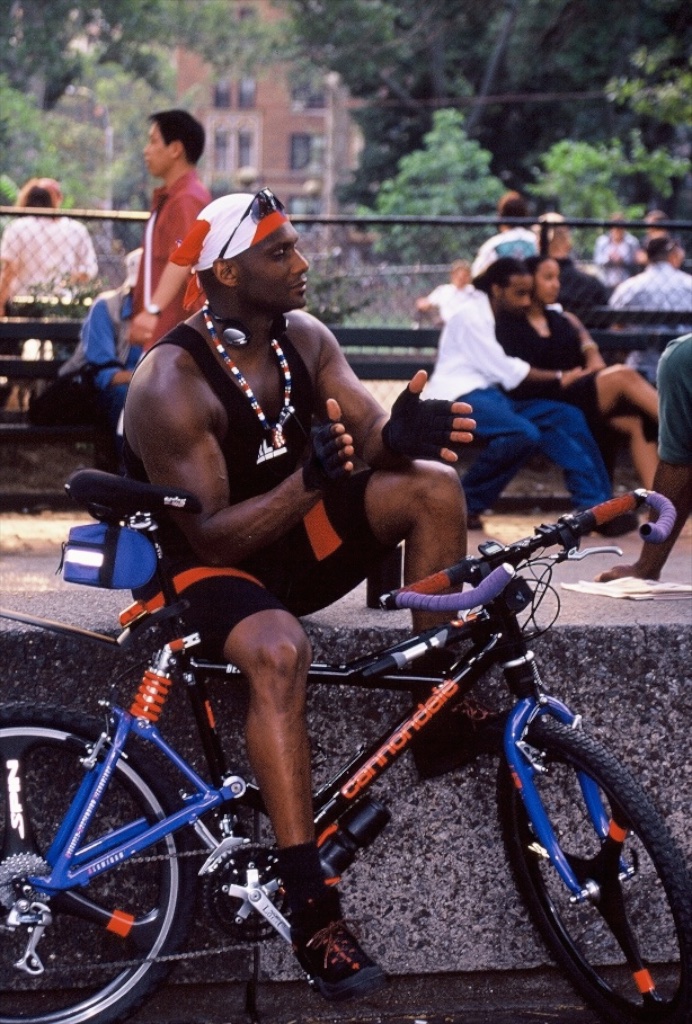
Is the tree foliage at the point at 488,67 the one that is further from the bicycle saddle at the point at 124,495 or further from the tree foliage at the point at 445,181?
the bicycle saddle at the point at 124,495

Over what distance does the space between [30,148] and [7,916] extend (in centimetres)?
3300

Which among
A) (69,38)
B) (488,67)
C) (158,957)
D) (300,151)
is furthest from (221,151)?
(158,957)

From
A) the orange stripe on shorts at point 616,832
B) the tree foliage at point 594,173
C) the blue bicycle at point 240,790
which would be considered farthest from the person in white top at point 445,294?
the tree foliage at point 594,173

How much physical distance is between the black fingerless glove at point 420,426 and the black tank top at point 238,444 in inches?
14.5

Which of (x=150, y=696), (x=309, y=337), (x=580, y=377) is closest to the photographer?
(x=150, y=696)

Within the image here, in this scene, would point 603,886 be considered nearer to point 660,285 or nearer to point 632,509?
point 632,509

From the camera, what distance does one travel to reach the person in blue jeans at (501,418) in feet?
24.9

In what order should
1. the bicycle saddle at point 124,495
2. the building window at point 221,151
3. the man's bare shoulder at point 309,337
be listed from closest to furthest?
the bicycle saddle at point 124,495 < the man's bare shoulder at point 309,337 < the building window at point 221,151

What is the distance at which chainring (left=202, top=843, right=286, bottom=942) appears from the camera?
3605 millimetres

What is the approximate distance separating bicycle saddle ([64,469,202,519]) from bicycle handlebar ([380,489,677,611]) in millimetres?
516

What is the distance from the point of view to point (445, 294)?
973 centimetres

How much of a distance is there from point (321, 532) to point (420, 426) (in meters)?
0.41

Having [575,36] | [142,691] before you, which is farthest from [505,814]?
[575,36]

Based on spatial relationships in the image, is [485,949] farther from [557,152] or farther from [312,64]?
[312,64]
